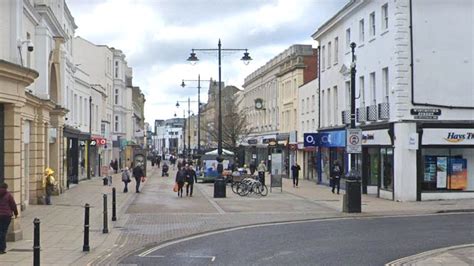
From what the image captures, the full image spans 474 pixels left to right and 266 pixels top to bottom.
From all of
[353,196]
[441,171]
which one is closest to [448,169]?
[441,171]

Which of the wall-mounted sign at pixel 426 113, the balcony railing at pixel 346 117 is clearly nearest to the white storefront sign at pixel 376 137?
the wall-mounted sign at pixel 426 113

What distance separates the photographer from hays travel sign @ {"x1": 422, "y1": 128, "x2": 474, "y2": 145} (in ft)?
94.9

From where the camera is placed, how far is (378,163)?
3266 centimetres

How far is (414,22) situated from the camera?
29.4 m

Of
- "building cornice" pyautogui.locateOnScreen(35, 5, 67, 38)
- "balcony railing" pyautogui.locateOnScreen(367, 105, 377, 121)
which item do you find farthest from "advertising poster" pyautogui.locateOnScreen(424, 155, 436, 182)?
"building cornice" pyautogui.locateOnScreen(35, 5, 67, 38)

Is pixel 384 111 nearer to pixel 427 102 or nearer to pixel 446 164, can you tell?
pixel 427 102

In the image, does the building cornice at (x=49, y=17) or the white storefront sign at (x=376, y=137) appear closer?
the building cornice at (x=49, y=17)

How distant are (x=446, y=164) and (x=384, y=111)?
3.70m

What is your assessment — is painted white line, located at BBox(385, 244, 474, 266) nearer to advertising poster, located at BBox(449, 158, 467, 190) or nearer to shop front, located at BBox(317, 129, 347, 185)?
advertising poster, located at BBox(449, 158, 467, 190)

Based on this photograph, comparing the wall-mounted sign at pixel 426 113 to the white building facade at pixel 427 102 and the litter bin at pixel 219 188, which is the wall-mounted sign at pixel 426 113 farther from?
the litter bin at pixel 219 188

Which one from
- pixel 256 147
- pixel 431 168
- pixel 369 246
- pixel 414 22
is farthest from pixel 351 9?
pixel 256 147

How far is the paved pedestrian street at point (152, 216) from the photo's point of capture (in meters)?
14.5

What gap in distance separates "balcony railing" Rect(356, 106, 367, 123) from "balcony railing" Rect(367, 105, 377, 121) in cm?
52

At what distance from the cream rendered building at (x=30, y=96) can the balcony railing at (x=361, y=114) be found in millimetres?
15335
